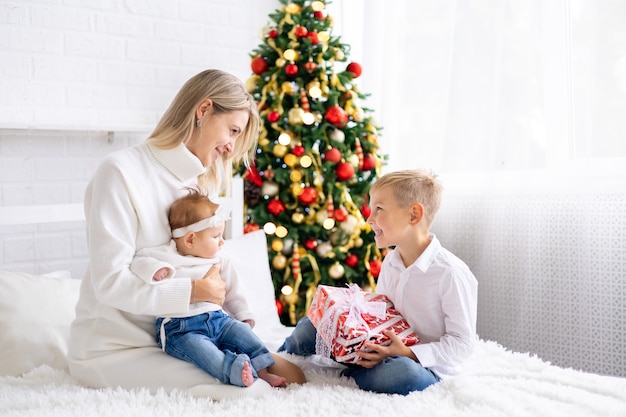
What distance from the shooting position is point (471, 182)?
2891mm

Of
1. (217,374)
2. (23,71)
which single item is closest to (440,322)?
(217,374)

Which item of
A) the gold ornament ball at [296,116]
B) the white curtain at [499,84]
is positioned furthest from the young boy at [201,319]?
the white curtain at [499,84]

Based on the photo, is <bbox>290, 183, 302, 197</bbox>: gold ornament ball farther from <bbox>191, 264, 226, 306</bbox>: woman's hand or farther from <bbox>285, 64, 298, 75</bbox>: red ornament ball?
<bbox>191, 264, 226, 306</bbox>: woman's hand

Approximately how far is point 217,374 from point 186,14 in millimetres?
2072

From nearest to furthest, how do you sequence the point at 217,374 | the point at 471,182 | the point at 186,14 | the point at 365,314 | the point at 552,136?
the point at 217,374 < the point at 365,314 < the point at 552,136 < the point at 471,182 < the point at 186,14

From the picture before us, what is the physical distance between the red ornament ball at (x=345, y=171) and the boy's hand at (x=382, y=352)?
118cm

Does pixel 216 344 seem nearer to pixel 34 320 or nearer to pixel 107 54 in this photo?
pixel 34 320

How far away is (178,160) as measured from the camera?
5.97 feet

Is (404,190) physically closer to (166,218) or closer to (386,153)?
(166,218)

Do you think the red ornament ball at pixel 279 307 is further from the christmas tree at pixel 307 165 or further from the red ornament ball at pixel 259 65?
the red ornament ball at pixel 259 65

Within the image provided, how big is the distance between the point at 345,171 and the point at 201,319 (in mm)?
1239

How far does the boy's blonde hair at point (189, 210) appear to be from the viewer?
1.75m

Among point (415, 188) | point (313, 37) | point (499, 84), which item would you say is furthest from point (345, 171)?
point (415, 188)

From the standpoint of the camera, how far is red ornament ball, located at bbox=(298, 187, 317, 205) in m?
2.75
